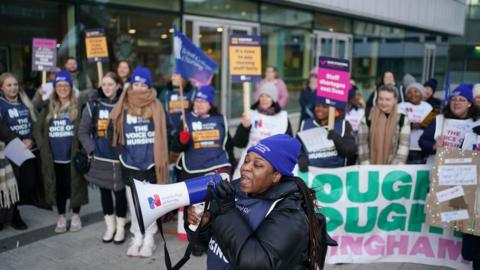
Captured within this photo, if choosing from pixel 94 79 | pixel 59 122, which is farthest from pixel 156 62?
pixel 59 122

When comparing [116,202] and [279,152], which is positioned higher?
[279,152]

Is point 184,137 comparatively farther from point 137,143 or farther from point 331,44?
point 331,44

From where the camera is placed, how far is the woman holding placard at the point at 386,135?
4.50 m

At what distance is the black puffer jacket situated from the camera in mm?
1713

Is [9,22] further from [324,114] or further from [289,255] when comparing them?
[289,255]

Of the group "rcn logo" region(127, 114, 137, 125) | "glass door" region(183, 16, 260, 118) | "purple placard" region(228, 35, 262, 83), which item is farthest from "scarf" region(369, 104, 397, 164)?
"glass door" region(183, 16, 260, 118)

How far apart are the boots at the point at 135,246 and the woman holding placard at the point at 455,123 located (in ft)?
9.81

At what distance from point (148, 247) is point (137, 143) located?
3.48 feet

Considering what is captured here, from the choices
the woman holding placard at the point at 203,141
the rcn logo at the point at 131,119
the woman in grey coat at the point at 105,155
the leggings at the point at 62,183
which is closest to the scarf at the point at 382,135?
the woman holding placard at the point at 203,141

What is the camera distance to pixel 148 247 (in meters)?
4.40

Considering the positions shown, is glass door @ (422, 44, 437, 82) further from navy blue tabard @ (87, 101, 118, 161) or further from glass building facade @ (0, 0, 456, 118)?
navy blue tabard @ (87, 101, 118, 161)

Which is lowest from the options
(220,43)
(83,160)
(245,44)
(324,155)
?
(83,160)

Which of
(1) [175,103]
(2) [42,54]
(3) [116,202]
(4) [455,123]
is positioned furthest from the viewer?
(1) [175,103]

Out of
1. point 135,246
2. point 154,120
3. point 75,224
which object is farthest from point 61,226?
point 154,120
